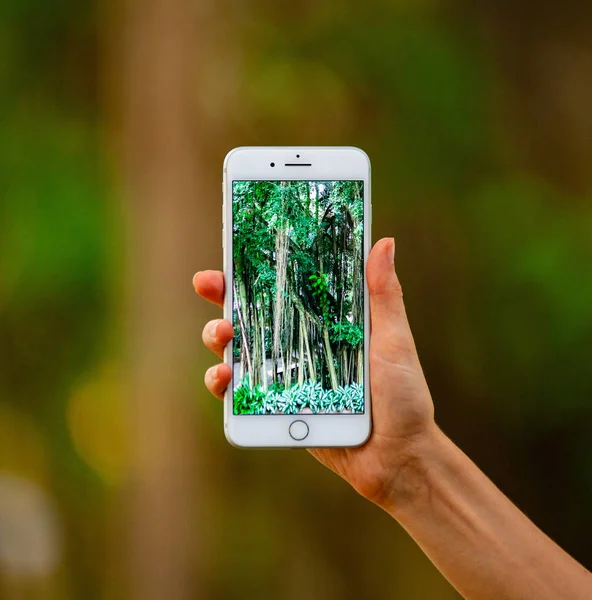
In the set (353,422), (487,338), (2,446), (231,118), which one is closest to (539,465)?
(487,338)

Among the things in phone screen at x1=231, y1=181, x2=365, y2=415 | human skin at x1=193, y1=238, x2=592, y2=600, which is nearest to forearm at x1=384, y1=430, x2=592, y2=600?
human skin at x1=193, y1=238, x2=592, y2=600

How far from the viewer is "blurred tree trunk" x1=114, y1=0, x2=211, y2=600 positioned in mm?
1036

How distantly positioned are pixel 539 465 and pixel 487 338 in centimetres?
23

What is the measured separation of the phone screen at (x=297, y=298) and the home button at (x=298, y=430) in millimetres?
13

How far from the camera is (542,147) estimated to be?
→ 1113mm

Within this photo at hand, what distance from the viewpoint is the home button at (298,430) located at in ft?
2.43

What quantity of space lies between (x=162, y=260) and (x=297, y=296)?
371 mm

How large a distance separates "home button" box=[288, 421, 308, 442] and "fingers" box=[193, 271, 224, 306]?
0.54 feet

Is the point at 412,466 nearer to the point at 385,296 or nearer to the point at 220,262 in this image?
the point at 385,296

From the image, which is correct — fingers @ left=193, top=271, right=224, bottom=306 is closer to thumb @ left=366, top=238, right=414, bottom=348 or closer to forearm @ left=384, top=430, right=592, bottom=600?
thumb @ left=366, top=238, right=414, bottom=348

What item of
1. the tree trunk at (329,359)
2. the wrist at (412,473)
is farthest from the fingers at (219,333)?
the wrist at (412,473)

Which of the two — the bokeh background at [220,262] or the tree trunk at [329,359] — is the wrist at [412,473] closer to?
the tree trunk at [329,359]

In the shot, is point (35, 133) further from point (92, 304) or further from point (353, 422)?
point (353, 422)

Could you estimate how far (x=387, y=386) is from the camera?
737 mm
